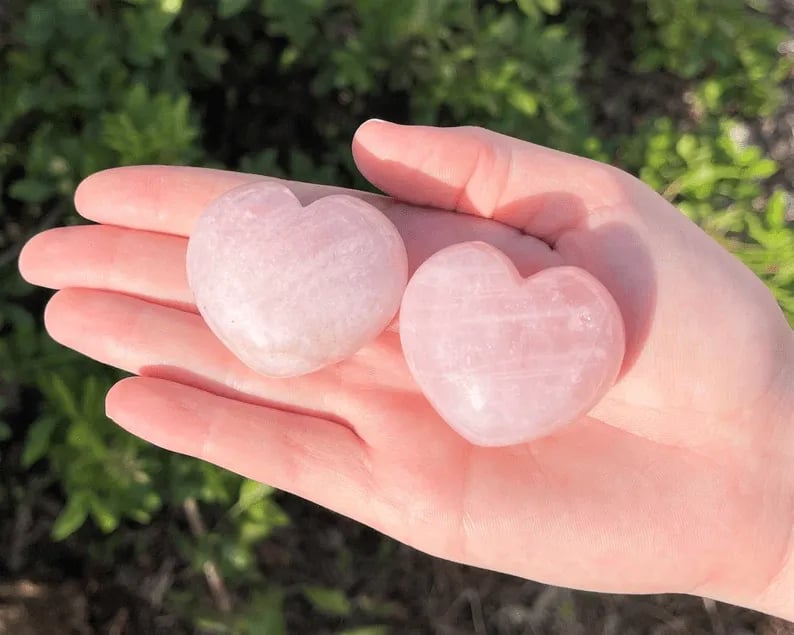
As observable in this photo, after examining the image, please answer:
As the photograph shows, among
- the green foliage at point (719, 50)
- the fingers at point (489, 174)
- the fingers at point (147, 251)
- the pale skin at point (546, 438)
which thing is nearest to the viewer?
the pale skin at point (546, 438)

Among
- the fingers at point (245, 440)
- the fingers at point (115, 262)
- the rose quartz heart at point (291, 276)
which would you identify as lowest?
the fingers at point (245, 440)

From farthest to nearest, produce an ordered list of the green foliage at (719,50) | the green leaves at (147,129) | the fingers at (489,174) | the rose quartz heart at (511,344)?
the green foliage at (719,50) < the green leaves at (147,129) < the fingers at (489,174) < the rose quartz heart at (511,344)

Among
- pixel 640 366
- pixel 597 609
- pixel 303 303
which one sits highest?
pixel 303 303

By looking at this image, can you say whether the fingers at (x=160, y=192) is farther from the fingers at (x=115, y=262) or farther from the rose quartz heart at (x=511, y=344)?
the rose quartz heart at (x=511, y=344)

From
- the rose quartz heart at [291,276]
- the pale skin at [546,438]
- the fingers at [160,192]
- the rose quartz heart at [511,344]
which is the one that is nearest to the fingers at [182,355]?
the pale skin at [546,438]

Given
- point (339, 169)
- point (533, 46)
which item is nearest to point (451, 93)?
point (533, 46)

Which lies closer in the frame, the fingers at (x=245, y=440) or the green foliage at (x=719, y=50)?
the fingers at (x=245, y=440)

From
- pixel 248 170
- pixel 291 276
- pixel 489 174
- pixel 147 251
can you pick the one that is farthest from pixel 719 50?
pixel 147 251

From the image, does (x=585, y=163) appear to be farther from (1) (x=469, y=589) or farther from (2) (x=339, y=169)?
(1) (x=469, y=589)

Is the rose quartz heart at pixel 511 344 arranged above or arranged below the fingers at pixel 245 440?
above

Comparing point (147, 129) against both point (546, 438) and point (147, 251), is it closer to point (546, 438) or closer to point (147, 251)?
point (147, 251)
